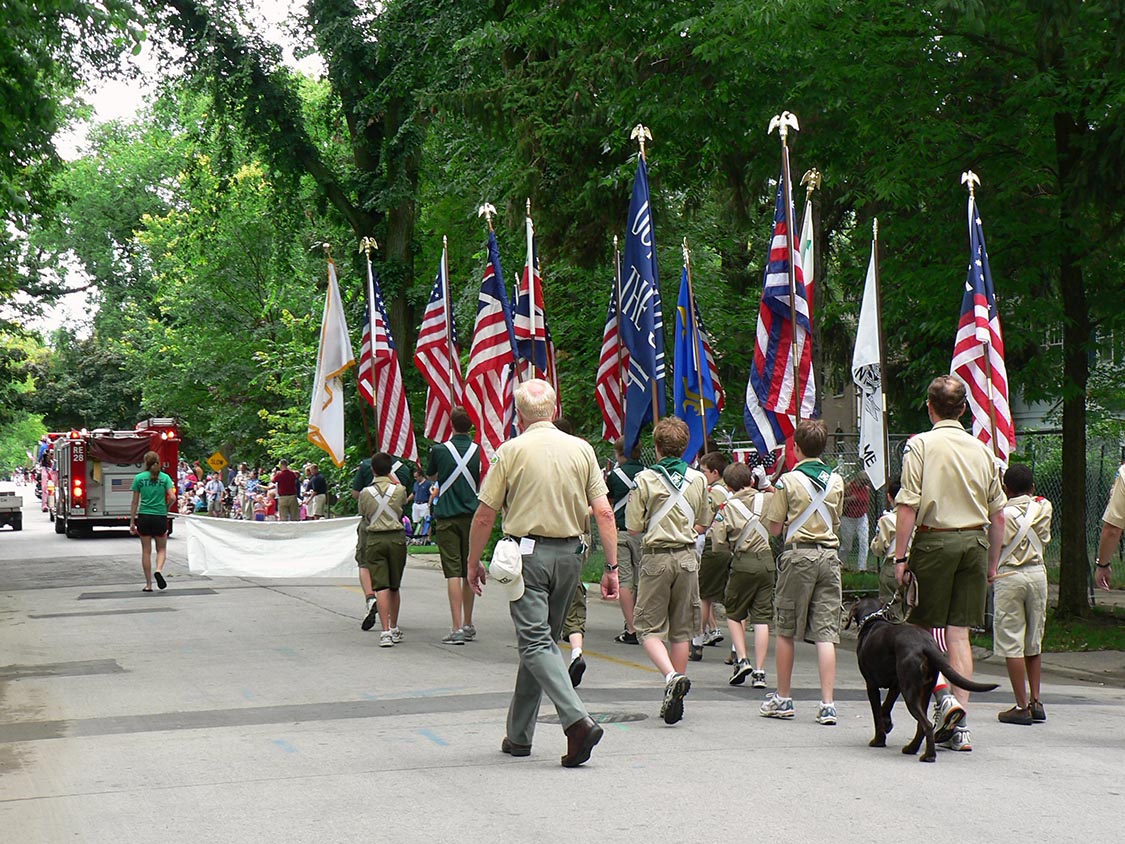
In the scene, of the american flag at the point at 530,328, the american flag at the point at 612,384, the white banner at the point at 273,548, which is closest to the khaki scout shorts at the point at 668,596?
the american flag at the point at 530,328

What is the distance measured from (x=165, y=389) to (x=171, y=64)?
3156 centimetres

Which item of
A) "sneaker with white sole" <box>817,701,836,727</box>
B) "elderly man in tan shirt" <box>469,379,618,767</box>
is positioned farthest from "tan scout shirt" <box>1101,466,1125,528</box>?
"elderly man in tan shirt" <box>469,379,618,767</box>

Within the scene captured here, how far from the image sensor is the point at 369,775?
7.22 m

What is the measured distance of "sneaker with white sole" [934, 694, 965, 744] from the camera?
7.79 metres

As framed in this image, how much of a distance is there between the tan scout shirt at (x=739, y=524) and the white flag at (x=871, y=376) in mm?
1627

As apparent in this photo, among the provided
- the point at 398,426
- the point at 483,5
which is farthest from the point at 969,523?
the point at 483,5

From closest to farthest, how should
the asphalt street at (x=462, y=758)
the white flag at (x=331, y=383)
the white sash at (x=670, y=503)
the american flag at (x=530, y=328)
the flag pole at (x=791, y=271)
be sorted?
1. the asphalt street at (x=462, y=758)
2. the white sash at (x=670, y=503)
3. the flag pole at (x=791, y=271)
4. the american flag at (x=530, y=328)
5. the white flag at (x=331, y=383)

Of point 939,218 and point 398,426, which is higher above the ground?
point 939,218

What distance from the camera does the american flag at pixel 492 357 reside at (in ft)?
47.3

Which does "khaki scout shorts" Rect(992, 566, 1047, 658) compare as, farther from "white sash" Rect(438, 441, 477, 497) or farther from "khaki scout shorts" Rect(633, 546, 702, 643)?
"white sash" Rect(438, 441, 477, 497)

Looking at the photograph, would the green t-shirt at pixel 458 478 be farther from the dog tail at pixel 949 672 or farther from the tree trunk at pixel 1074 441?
the tree trunk at pixel 1074 441

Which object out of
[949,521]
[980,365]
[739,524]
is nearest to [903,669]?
[949,521]

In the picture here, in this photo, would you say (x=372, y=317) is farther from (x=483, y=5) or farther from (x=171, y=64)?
(x=171, y=64)

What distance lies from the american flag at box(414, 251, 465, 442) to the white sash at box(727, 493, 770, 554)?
4.72m
